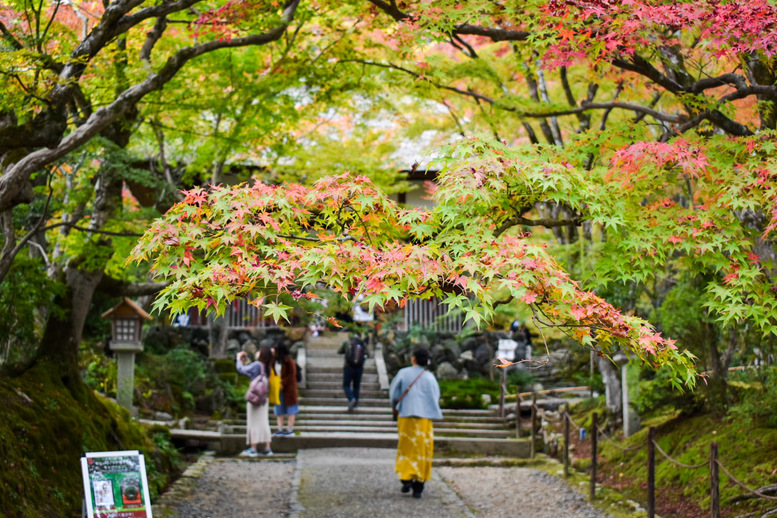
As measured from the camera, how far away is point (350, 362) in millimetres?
15133

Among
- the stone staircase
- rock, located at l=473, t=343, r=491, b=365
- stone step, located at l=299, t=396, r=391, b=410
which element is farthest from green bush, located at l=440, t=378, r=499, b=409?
stone step, located at l=299, t=396, r=391, b=410

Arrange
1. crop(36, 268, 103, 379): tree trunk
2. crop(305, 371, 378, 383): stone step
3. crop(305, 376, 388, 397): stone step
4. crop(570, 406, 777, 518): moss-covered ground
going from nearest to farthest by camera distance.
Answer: crop(570, 406, 777, 518): moss-covered ground, crop(36, 268, 103, 379): tree trunk, crop(305, 376, 388, 397): stone step, crop(305, 371, 378, 383): stone step

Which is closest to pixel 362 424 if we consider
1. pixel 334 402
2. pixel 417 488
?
pixel 334 402

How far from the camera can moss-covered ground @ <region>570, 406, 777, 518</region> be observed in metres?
7.68

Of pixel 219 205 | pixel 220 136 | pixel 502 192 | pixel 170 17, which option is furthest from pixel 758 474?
pixel 170 17

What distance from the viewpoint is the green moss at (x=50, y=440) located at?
21.1 ft

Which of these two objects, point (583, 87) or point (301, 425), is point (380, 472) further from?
point (583, 87)

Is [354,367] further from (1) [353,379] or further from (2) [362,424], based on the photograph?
(2) [362,424]

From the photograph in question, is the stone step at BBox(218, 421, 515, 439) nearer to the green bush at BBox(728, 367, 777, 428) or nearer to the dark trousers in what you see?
the dark trousers

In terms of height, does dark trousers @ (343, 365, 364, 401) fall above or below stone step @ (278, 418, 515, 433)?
above

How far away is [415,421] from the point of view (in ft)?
30.1

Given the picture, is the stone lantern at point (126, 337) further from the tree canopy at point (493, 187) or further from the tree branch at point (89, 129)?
the tree branch at point (89, 129)

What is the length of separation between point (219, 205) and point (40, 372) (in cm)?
530

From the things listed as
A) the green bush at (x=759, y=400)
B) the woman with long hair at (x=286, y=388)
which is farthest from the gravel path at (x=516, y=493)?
the woman with long hair at (x=286, y=388)
